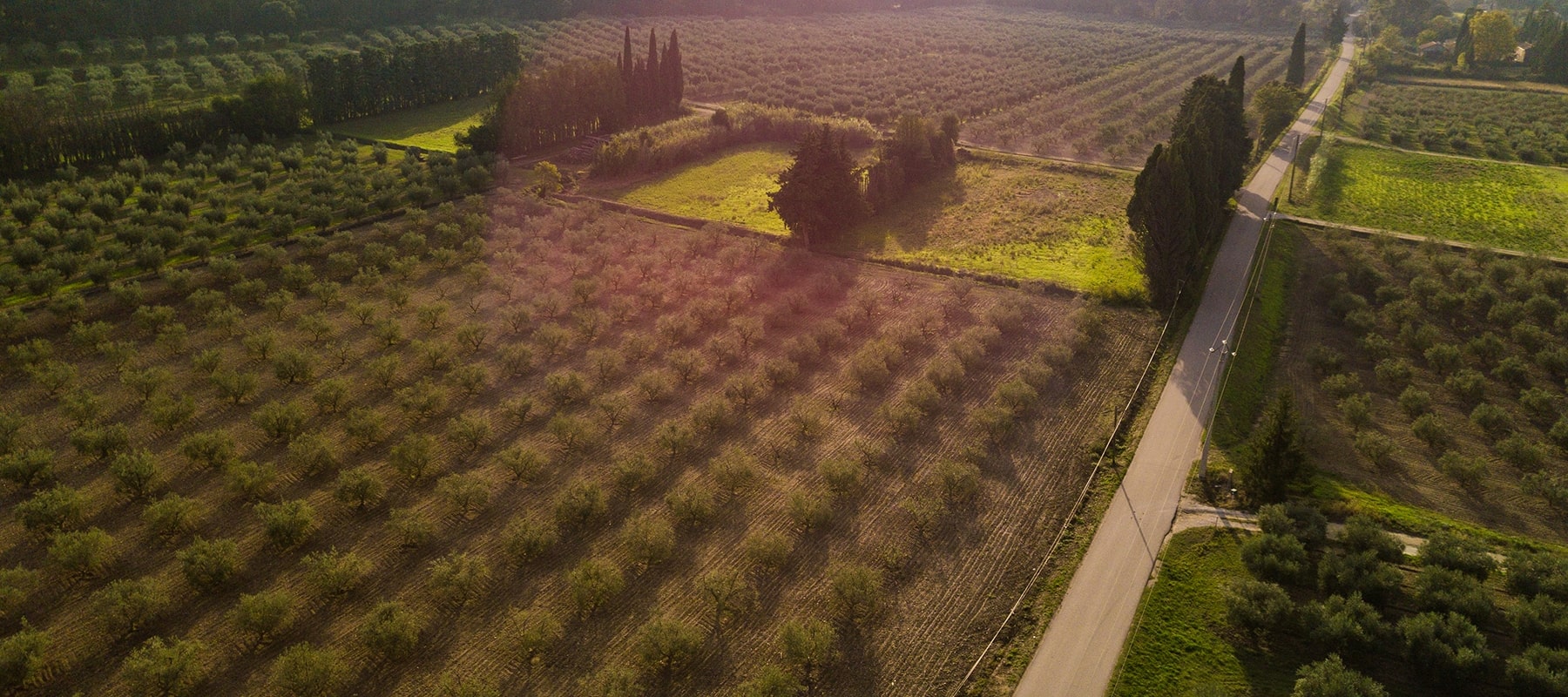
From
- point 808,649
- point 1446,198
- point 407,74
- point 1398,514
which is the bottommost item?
point 808,649

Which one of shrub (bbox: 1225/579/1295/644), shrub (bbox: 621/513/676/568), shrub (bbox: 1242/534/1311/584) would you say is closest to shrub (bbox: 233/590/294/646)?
shrub (bbox: 621/513/676/568)

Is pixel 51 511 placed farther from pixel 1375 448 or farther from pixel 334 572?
pixel 1375 448

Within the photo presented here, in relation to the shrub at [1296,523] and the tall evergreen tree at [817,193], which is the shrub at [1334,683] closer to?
the shrub at [1296,523]

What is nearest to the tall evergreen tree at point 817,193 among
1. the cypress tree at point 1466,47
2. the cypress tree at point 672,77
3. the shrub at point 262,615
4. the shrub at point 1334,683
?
the cypress tree at point 672,77

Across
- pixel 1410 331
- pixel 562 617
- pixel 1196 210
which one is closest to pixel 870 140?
pixel 1196 210

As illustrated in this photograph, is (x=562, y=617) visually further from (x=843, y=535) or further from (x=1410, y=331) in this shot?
(x=1410, y=331)

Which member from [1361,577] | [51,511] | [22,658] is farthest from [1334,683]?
[51,511]
